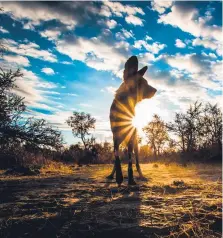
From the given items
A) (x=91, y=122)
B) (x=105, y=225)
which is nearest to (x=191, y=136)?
(x=91, y=122)

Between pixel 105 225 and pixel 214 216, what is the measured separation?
1067 millimetres

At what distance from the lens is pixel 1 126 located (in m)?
7.41

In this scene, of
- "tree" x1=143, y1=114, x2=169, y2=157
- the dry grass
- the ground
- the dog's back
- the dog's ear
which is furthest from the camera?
"tree" x1=143, y1=114, x2=169, y2=157

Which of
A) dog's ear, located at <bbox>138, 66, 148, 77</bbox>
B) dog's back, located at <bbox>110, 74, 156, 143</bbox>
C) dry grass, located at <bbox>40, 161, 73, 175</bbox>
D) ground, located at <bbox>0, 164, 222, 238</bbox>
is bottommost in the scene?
dry grass, located at <bbox>40, 161, 73, 175</bbox>

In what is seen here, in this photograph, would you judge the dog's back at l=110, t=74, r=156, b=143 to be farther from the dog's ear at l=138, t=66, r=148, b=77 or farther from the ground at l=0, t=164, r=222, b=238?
the ground at l=0, t=164, r=222, b=238

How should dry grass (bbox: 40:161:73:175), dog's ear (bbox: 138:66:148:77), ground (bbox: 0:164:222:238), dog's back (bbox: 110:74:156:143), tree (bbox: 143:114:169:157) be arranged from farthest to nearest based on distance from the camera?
tree (bbox: 143:114:169:157) < dry grass (bbox: 40:161:73:175) < dog's ear (bbox: 138:66:148:77) < dog's back (bbox: 110:74:156:143) < ground (bbox: 0:164:222:238)

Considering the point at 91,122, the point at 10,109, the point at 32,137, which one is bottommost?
the point at 32,137

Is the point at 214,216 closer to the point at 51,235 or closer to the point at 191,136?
the point at 51,235

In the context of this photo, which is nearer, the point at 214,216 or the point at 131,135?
the point at 214,216

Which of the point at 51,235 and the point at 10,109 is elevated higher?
the point at 10,109

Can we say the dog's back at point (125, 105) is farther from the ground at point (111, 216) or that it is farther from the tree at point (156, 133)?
the tree at point (156, 133)

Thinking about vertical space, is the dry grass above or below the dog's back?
below

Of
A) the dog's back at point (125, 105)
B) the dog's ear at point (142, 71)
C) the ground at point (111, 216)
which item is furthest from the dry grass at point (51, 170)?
the ground at point (111, 216)

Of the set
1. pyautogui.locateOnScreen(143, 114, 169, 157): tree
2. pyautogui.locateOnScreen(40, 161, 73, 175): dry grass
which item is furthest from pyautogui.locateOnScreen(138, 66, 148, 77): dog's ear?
pyautogui.locateOnScreen(143, 114, 169, 157): tree
